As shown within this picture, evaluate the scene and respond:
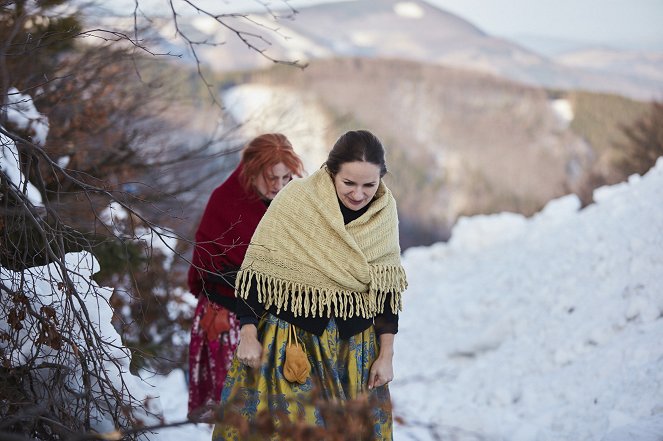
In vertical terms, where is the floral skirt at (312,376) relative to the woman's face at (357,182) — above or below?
below

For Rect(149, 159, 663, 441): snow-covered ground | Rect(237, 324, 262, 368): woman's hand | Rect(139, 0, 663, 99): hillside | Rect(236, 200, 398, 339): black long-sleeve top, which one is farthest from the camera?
Rect(139, 0, 663, 99): hillside

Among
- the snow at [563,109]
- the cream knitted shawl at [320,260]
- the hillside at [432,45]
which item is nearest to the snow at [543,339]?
the cream knitted shawl at [320,260]

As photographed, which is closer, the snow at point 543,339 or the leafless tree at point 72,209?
the leafless tree at point 72,209

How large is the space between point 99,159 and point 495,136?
62908 millimetres

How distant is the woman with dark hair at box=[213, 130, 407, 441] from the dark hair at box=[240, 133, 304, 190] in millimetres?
879

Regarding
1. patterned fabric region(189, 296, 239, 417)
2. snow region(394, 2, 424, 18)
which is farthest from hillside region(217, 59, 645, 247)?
patterned fabric region(189, 296, 239, 417)

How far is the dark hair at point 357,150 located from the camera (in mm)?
3262

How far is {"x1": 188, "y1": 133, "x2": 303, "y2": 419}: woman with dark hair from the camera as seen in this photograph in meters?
4.30

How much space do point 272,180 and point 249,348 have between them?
4.19 feet

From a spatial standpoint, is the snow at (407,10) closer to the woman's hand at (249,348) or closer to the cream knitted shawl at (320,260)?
the cream knitted shawl at (320,260)

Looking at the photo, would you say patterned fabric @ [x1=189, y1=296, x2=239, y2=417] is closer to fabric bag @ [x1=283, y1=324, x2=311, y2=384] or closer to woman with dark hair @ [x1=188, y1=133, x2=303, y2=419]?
woman with dark hair @ [x1=188, y1=133, x2=303, y2=419]

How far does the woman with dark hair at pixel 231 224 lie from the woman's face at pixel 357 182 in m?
1.01

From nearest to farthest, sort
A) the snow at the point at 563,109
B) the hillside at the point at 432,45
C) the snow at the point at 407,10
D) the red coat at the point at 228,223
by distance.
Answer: the red coat at the point at 228,223, the snow at the point at 563,109, the hillside at the point at 432,45, the snow at the point at 407,10

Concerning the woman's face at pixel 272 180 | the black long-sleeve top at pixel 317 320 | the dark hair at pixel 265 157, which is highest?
the dark hair at pixel 265 157
